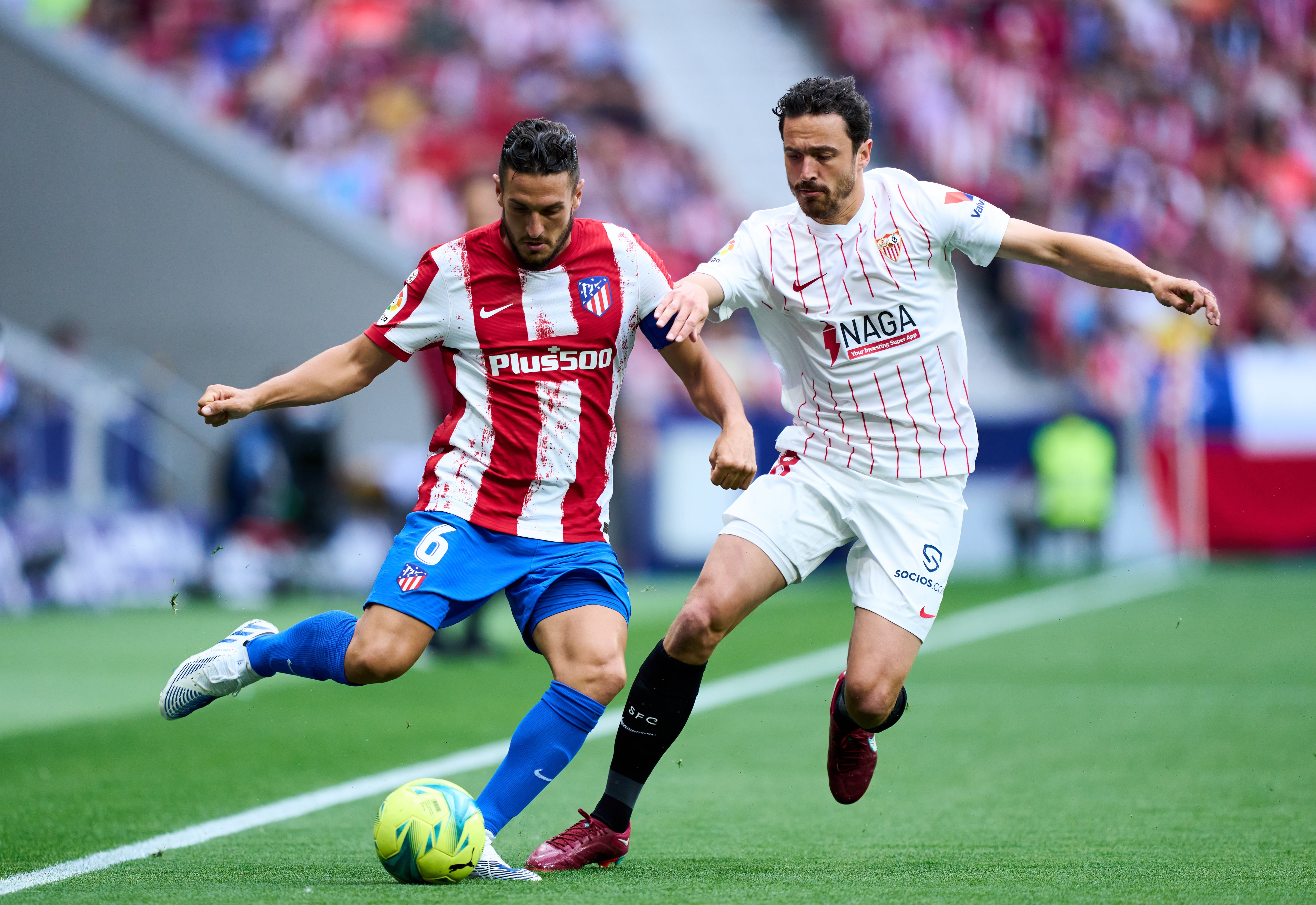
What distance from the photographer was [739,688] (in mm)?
9297

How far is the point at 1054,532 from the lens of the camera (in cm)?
1731

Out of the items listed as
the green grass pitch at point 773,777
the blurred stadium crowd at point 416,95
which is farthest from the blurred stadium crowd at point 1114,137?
the green grass pitch at point 773,777

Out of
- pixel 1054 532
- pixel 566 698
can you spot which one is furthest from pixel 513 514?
pixel 1054 532

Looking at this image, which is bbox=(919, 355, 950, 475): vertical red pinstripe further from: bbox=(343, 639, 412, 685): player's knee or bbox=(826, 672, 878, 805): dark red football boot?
bbox=(343, 639, 412, 685): player's knee

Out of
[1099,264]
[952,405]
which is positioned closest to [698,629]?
[952,405]

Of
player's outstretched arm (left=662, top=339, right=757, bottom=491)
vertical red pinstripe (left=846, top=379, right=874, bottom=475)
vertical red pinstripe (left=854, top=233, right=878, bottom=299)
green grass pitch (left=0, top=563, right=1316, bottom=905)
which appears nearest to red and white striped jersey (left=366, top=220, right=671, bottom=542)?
player's outstretched arm (left=662, top=339, right=757, bottom=491)

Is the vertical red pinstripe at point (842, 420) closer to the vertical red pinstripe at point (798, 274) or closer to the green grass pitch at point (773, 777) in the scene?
the vertical red pinstripe at point (798, 274)

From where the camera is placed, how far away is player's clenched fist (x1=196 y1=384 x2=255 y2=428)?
4.68 meters

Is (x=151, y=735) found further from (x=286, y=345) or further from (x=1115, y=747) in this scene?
(x=286, y=345)

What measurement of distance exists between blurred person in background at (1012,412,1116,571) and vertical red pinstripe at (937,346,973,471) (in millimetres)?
12028

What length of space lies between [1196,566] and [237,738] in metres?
12.6

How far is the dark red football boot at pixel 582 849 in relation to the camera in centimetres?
465

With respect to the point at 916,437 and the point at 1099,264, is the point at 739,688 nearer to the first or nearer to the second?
the point at 916,437

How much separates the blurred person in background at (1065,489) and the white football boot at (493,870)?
13.2 m
